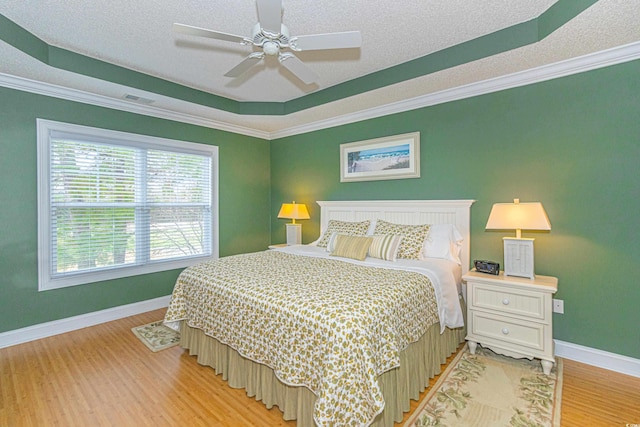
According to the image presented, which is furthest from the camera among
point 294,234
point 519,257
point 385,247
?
point 294,234

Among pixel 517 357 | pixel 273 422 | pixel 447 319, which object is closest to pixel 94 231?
pixel 273 422

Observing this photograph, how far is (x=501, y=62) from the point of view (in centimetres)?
262

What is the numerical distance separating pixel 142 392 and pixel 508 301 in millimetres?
2933

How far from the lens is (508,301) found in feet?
8.11

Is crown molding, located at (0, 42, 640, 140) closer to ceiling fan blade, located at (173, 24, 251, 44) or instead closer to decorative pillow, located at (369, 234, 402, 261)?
decorative pillow, located at (369, 234, 402, 261)

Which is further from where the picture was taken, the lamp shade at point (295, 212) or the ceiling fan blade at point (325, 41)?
the lamp shade at point (295, 212)

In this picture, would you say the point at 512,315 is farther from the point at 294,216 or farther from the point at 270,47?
the point at 294,216

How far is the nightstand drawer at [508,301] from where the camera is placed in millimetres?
2342

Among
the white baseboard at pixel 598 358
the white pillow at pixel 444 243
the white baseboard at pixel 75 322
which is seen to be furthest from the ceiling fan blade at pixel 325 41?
the white baseboard at pixel 75 322

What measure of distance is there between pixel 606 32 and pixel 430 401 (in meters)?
2.92

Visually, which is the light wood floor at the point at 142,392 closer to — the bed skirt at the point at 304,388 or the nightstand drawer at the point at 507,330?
the bed skirt at the point at 304,388

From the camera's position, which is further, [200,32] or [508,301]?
[508,301]

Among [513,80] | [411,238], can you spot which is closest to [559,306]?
[411,238]

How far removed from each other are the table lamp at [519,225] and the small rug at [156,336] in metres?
3.22
